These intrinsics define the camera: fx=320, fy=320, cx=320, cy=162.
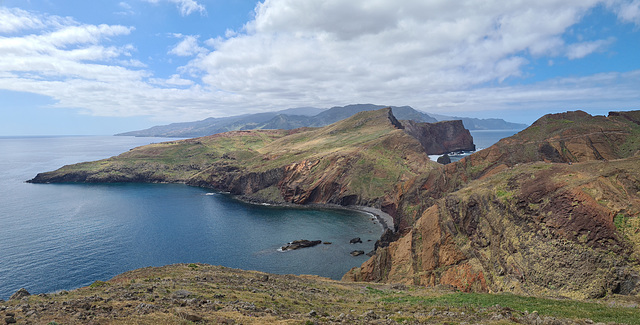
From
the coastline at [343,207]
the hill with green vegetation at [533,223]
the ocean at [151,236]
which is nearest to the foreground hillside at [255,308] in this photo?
the hill with green vegetation at [533,223]

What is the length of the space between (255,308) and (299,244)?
64.2 m

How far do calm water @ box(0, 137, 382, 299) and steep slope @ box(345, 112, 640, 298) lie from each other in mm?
23999

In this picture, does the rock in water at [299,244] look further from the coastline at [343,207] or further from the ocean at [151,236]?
the coastline at [343,207]

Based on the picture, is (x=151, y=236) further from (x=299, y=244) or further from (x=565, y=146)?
(x=565, y=146)

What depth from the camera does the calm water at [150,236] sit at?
73.8m

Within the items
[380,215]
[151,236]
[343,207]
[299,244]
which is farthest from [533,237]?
[151,236]

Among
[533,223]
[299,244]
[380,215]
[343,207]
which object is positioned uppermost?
[533,223]

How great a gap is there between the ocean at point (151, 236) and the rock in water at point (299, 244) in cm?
242

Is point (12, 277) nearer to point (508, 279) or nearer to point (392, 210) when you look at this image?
point (508, 279)

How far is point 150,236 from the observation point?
98875 mm

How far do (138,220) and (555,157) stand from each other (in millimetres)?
137842

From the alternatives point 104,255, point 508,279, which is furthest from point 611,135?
point 104,255

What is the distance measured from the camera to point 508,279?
43.6 metres

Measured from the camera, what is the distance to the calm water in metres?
73.8
